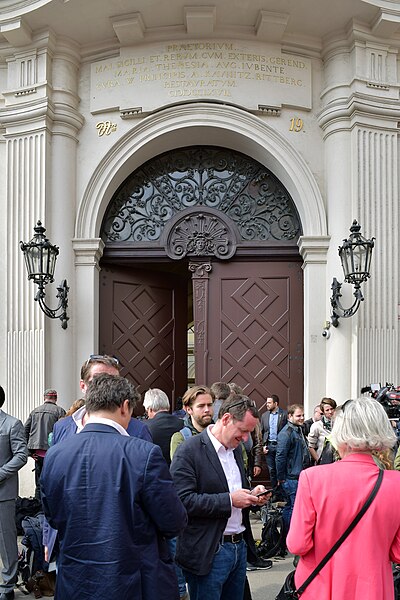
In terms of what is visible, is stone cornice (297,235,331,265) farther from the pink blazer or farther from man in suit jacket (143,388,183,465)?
the pink blazer

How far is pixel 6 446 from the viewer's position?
6234 millimetres

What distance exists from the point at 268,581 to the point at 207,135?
21.9 ft

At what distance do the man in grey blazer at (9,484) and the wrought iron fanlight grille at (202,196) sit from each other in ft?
18.2

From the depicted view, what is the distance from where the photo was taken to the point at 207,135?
11.3 metres

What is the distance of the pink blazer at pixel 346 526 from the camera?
3.00 meters

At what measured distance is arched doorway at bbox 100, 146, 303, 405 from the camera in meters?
11.2

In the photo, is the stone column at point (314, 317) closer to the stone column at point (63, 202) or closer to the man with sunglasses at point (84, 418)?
the stone column at point (63, 202)

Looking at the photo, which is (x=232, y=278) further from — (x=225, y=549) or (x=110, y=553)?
(x=110, y=553)

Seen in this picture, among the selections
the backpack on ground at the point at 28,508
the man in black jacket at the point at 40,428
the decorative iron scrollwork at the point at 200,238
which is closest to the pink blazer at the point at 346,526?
the backpack on ground at the point at 28,508

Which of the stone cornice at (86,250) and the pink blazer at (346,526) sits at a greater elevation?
the stone cornice at (86,250)

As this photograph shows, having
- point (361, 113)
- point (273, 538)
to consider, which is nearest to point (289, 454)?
point (273, 538)

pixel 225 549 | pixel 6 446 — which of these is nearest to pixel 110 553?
pixel 225 549

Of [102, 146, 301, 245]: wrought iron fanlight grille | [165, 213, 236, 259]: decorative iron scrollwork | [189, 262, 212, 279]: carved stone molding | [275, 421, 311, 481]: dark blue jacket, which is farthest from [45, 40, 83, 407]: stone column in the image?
[275, 421, 311, 481]: dark blue jacket

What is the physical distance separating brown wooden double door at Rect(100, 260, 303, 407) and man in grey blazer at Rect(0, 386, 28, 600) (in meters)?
5.05
